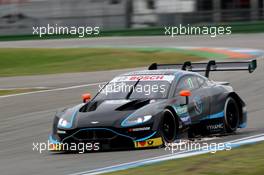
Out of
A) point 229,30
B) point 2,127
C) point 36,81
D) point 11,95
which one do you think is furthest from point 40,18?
point 2,127

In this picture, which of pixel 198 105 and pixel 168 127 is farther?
pixel 198 105

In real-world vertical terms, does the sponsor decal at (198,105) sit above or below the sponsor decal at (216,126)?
above

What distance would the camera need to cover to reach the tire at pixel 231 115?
40.3 feet

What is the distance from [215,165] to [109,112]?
10.2 feet

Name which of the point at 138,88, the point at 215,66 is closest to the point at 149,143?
the point at 138,88

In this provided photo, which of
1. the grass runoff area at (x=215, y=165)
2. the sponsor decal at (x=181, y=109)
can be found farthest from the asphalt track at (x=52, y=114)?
the grass runoff area at (x=215, y=165)

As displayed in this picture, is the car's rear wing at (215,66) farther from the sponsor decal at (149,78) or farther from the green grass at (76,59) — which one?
the green grass at (76,59)

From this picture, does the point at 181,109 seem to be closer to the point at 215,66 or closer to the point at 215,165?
the point at 215,66

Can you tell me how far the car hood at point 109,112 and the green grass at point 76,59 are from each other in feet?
45.4

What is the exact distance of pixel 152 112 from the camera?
1077cm

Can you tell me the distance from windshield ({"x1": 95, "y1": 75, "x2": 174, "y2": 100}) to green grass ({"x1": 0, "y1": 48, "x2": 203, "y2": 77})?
1310 centimetres

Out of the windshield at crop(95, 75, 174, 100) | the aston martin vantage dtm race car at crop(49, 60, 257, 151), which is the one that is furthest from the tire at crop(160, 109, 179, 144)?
the windshield at crop(95, 75, 174, 100)

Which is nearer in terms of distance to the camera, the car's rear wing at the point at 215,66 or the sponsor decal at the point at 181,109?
the sponsor decal at the point at 181,109

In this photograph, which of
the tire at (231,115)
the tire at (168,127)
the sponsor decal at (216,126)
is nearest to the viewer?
the tire at (168,127)
